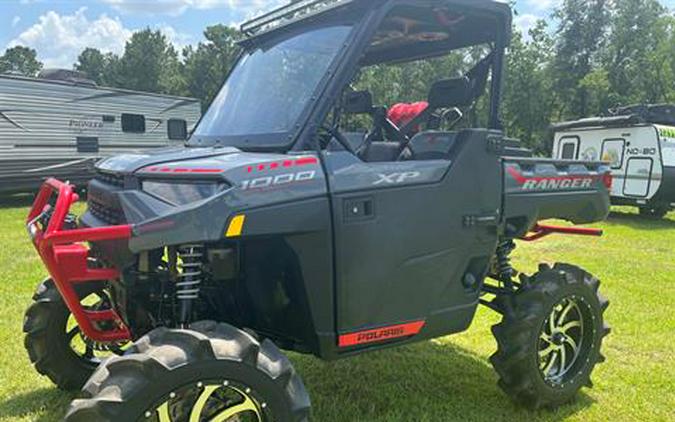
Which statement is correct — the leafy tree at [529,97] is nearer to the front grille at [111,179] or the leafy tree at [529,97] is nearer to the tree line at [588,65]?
the tree line at [588,65]

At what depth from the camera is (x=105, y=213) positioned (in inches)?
127

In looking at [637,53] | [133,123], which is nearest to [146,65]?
[637,53]

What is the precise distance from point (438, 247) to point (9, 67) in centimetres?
9897

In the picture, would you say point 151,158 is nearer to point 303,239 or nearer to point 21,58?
point 303,239

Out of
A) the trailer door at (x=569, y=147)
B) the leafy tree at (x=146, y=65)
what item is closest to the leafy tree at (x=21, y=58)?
the leafy tree at (x=146, y=65)

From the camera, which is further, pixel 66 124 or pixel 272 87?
pixel 66 124

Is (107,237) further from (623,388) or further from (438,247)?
(623,388)

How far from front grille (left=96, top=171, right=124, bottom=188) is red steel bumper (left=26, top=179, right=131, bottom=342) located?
0.21 metres

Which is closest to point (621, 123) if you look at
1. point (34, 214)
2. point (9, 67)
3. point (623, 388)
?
point (623, 388)

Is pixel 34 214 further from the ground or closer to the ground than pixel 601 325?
further from the ground

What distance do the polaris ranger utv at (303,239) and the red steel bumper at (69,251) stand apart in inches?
0.4

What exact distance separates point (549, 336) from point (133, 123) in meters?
16.7

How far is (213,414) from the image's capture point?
2.63 metres

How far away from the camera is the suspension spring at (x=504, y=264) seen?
4239 millimetres
